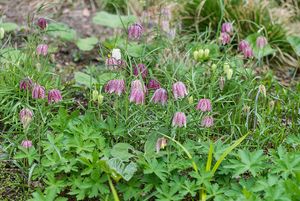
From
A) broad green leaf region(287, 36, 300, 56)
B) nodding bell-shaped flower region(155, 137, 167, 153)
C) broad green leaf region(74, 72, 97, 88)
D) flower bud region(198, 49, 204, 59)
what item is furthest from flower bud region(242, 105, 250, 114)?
broad green leaf region(287, 36, 300, 56)

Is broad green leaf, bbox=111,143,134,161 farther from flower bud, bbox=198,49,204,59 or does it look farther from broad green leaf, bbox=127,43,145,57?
broad green leaf, bbox=127,43,145,57

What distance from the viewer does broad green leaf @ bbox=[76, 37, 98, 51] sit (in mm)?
4821

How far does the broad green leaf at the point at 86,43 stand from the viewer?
4.82m

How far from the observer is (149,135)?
332cm

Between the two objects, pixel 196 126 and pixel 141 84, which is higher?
pixel 141 84

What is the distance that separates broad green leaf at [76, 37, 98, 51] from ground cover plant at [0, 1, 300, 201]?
26.7 inches

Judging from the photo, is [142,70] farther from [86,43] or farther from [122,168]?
[86,43]

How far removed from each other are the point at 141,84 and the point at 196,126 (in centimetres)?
43

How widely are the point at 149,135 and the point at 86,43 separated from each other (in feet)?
5.66

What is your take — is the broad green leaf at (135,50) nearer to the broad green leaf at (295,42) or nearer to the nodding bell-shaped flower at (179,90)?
the nodding bell-shaped flower at (179,90)

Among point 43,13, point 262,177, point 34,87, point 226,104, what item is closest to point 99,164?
point 34,87

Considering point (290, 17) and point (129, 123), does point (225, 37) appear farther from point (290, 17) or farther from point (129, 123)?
point (290, 17)

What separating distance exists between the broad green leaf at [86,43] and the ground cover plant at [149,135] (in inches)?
26.7

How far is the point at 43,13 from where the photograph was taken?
5539 mm
